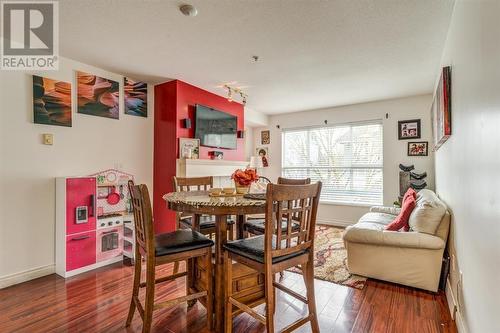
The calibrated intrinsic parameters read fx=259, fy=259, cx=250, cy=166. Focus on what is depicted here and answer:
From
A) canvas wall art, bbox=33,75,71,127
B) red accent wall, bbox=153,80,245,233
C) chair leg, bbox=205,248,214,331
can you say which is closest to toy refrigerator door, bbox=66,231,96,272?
red accent wall, bbox=153,80,245,233

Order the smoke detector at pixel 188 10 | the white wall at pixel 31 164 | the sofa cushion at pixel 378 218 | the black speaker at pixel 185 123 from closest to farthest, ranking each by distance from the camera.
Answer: the smoke detector at pixel 188 10, the white wall at pixel 31 164, the sofa cushion at pixel 378 218, the black speaker at pixel 185 123

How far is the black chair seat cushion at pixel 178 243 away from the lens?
1.66 m

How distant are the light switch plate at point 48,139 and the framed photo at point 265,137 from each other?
4.15 metres

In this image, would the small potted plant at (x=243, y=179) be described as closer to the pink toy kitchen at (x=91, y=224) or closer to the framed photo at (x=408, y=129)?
the pink toy kitchen at (x=91, y=224)

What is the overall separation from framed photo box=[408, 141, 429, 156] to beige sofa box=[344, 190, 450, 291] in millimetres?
2299

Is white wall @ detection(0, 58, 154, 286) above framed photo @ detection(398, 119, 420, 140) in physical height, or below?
below

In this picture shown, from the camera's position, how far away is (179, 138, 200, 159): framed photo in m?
3.64

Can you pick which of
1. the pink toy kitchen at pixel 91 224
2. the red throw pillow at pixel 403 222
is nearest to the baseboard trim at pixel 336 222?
the red throw pillow at pixel 403 222

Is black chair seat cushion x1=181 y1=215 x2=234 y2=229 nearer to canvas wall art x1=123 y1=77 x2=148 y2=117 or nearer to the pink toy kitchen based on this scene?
the pink toy kitchen

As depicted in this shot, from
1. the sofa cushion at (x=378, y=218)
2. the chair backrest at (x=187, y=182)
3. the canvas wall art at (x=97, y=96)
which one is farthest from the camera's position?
the sofa cushion at (x=378, y=218)

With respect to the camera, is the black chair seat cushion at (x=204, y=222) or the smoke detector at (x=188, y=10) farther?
the black chair seat cushion at (x=204, y=222)

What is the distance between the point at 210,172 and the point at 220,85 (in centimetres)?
132

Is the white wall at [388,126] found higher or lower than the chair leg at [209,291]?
higher

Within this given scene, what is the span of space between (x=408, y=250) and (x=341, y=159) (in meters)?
3.00
